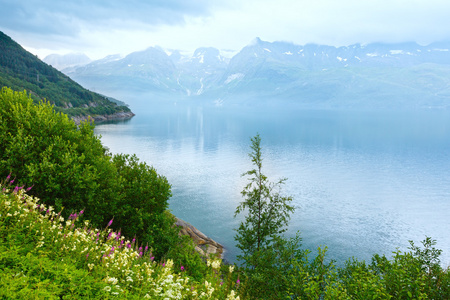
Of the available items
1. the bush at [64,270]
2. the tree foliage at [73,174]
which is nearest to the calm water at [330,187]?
the tree foliage at [73,174]

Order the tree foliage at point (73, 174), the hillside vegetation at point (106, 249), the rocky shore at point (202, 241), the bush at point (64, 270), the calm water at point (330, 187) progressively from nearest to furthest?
the bush at point (64, 270) < the hillside vegetation at point (106, 249) < the tree foliage at point (73, 174) < the rocky shore at point (202, 241) < the calm water at point (330, 187)

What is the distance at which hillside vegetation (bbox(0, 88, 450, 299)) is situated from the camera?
402 inches

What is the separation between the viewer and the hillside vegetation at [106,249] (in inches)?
402

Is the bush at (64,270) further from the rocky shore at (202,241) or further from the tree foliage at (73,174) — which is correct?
the rocky shore at (202,241)

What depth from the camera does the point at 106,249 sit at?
446 inches

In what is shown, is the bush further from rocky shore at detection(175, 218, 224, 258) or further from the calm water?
the calm water

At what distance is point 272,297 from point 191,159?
317 ft

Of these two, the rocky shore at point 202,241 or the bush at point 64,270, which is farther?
the rocky shore at point 202,241

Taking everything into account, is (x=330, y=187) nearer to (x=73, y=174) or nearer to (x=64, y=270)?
(x=73, y=174)

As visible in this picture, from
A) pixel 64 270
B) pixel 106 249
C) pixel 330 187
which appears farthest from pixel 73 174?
pixel 330 187

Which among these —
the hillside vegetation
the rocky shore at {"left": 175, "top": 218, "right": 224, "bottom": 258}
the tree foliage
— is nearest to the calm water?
the rocky shore at {"left": 175, "top": 218, "right": 224, "bottom": 258}

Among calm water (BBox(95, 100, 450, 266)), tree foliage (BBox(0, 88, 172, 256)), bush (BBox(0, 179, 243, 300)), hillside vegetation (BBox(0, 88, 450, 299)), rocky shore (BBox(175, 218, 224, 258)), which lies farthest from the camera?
calm water (BBox(95, 100, 450, 266))

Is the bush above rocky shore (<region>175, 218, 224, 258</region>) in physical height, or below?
above

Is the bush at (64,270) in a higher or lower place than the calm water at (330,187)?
higher
